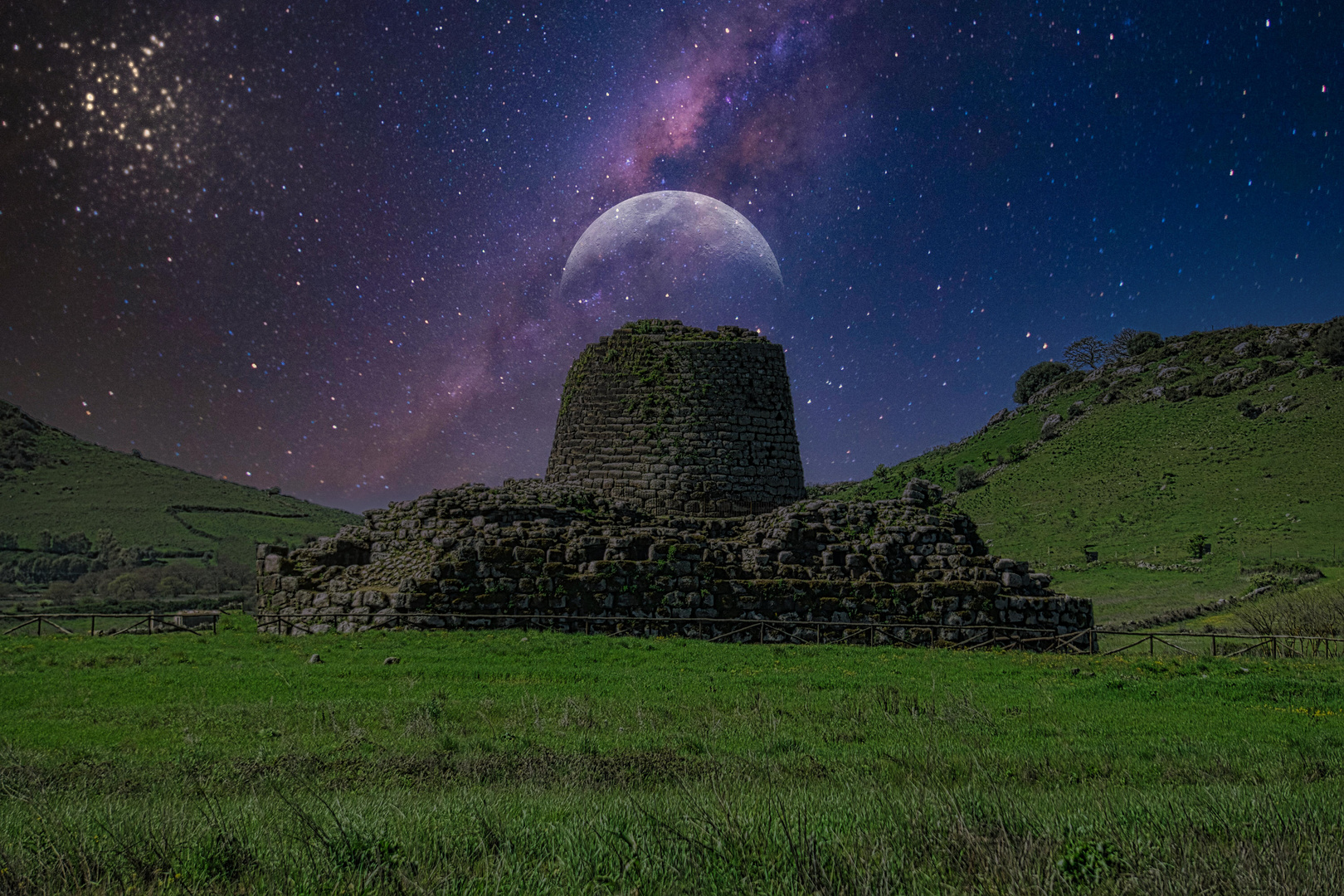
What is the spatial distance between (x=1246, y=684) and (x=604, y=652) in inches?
402

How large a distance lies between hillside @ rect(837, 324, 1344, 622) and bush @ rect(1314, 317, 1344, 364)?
45.5 inches

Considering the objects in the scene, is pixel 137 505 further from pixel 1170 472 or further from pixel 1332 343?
pixel 1332 343

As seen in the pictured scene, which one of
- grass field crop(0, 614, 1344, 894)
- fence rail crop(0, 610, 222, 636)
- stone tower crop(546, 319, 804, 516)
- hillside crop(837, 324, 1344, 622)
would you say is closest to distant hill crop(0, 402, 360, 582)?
fence rail crop(0, 610, 222, 636)

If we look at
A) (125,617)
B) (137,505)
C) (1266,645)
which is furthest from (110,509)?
(1266,645)

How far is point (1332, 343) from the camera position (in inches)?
2516

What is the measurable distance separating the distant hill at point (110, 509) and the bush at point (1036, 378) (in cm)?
9600

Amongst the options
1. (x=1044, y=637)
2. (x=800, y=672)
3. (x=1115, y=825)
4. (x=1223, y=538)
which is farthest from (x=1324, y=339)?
(x=1115, y=825)

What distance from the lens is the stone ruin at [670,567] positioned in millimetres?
16859

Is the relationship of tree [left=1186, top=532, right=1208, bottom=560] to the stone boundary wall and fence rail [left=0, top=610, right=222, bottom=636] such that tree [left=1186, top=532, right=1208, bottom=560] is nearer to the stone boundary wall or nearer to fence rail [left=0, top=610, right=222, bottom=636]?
the stone boundary wall

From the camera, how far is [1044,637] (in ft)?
55.2

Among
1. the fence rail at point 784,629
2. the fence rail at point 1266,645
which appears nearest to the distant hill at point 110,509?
the fence rail at point 784,629

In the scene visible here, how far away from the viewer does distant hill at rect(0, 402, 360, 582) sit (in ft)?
274

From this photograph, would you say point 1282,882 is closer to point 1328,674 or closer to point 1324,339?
point 1328,674

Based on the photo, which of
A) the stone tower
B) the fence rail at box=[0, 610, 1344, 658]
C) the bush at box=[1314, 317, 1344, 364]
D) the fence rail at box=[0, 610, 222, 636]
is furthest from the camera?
the bush at box=[1314, 317, 1344, 364]
